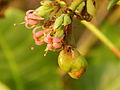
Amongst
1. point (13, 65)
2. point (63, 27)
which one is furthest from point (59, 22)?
Result: point (13, 65)

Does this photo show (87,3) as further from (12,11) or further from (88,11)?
(12,11)

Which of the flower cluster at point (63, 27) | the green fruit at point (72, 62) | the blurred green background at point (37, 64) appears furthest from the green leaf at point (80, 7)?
the blurred green background at point (37, 64)

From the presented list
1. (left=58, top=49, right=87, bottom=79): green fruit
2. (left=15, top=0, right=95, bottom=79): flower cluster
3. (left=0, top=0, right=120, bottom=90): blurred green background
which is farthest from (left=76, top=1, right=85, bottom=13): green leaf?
(left=0, top=0, right=120, bottom=90): blurred green background

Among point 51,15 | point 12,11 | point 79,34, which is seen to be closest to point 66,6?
point 51,15

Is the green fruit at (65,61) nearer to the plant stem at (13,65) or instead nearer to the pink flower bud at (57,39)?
the pink flower bud at (57,39)

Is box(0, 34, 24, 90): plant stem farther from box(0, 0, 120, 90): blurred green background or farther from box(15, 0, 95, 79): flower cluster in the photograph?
box(15, 0, 95, 79): flower cluster
